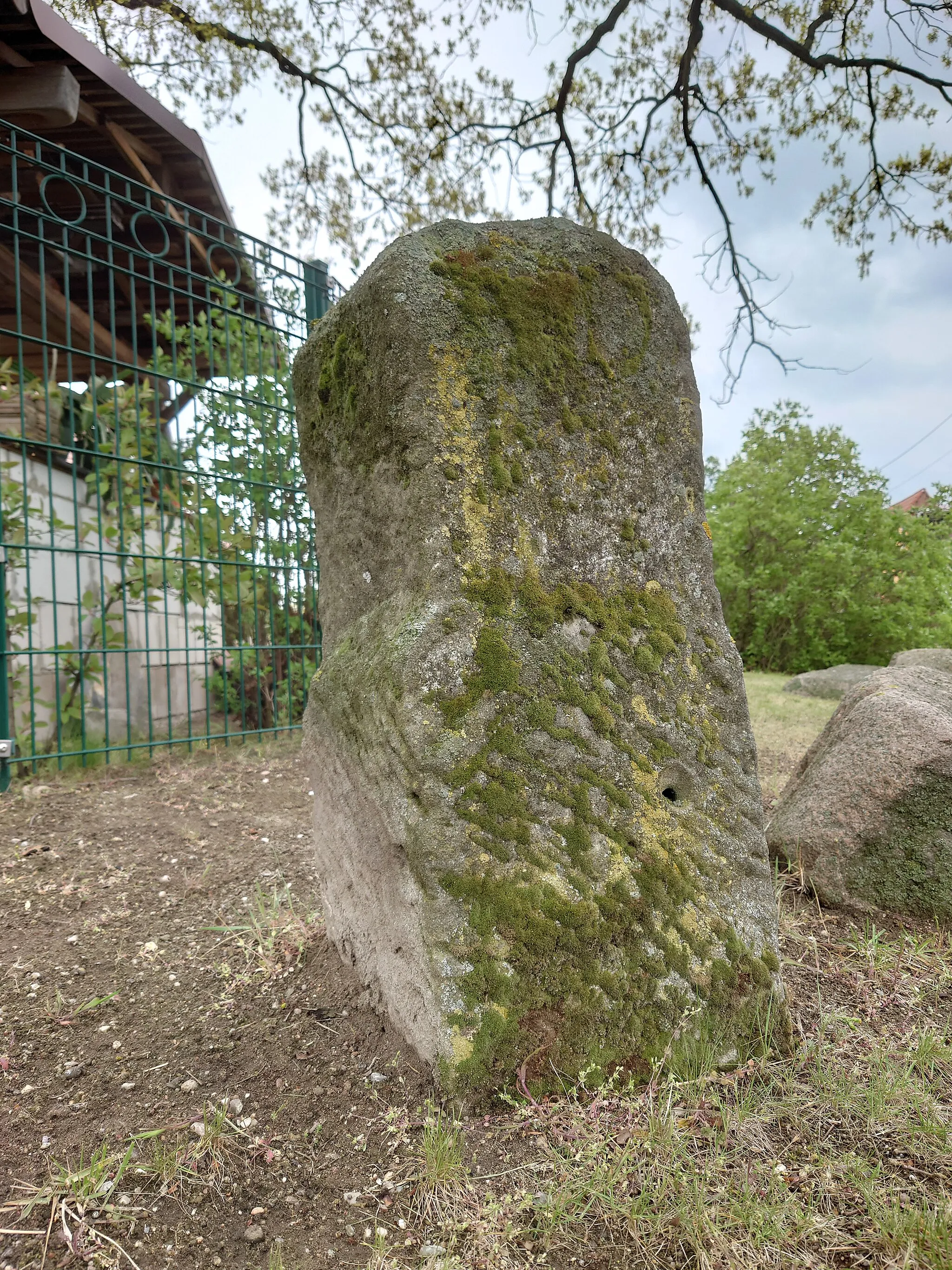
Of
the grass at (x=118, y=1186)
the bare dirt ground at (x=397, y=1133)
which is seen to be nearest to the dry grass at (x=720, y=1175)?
the bare dirt ground at (x=397, y=1133)

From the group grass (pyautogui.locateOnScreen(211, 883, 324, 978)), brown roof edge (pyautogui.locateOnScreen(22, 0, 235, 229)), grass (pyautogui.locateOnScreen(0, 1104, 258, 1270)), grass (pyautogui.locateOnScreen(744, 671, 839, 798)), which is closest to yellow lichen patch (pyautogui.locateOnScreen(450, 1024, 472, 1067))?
grass (pyautogui.locateOnScreen(0, 1104, 258, 1270))

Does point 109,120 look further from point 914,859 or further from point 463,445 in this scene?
point 914,859

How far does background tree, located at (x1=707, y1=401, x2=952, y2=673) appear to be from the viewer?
1353 cm

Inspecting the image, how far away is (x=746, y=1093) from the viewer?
169cm

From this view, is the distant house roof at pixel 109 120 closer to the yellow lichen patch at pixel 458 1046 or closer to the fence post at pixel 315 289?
the fence post at pixel 315 289

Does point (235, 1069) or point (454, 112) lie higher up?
point (454, 112)

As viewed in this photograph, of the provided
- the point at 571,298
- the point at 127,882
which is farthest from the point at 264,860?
the point at 571,298

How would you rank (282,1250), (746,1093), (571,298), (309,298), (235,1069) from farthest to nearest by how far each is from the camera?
(309,298) → (571,298) → (235,1069) → (746,1093) → (282,1250)

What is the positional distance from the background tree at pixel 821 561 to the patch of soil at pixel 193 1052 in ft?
41.9

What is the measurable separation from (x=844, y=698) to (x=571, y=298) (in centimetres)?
216

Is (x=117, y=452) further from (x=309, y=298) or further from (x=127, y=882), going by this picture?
(x=127, y=882)

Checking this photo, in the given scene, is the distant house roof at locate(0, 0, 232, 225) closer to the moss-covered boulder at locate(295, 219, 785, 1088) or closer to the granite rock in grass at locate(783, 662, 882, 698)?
the moss-covered boulder at locate(295, 219, 785, 1088)

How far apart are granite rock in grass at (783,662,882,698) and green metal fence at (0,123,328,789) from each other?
283 inches

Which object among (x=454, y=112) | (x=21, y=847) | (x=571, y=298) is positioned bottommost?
(x=21, y=847)
